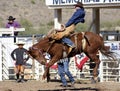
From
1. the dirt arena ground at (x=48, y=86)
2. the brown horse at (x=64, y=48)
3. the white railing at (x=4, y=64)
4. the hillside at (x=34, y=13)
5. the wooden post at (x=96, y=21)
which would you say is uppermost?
the hillside at (x=34, y=13)

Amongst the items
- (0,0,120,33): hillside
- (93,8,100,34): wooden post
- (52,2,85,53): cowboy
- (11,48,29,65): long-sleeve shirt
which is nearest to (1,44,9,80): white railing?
(11,48,29,65): long-sleeve shirt

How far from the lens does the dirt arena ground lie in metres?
14.2

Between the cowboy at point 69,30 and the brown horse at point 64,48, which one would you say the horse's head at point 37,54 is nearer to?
the brown horse at point 64,48

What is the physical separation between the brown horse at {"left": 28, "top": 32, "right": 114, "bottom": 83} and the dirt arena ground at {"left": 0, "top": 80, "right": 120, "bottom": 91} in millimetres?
527

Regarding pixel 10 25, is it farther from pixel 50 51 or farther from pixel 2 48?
pixel 50 51

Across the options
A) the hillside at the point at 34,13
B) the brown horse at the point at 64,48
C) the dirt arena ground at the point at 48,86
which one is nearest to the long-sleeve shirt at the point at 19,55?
the dirt arena ground at the point at 48,86

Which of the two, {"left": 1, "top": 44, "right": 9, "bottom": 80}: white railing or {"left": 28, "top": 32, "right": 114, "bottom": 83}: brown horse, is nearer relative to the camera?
{"left": 28, "top": 32, "right": 114, "bottom": 83}: brown horse

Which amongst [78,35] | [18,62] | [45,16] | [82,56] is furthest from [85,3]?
[45,16]

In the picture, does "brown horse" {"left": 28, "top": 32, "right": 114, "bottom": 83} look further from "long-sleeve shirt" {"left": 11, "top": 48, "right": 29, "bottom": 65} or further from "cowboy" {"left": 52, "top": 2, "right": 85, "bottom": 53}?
"long-sleeve shirt" {"left": 11, "top": 48, "right": 29, "bottom": 65}

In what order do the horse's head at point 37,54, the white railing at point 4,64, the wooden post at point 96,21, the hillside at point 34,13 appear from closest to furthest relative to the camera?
the horse's head at point 37,54 < the white railing at point 4,64 < the wooden post at point 96,21 < the hillside at point 34,13

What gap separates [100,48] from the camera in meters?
14.5

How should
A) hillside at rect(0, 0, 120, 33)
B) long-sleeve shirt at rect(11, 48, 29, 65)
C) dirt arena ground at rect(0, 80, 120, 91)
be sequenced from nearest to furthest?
dirt arena ground at rect(0, 80, 120, 91)
long-sleeve shirt at rect(11, 48, 29, 65)
hillside at rect(0, 0, 120, 33)

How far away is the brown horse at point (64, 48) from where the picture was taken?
A: 1314 centimetres

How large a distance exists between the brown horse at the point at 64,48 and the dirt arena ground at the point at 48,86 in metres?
0.53
